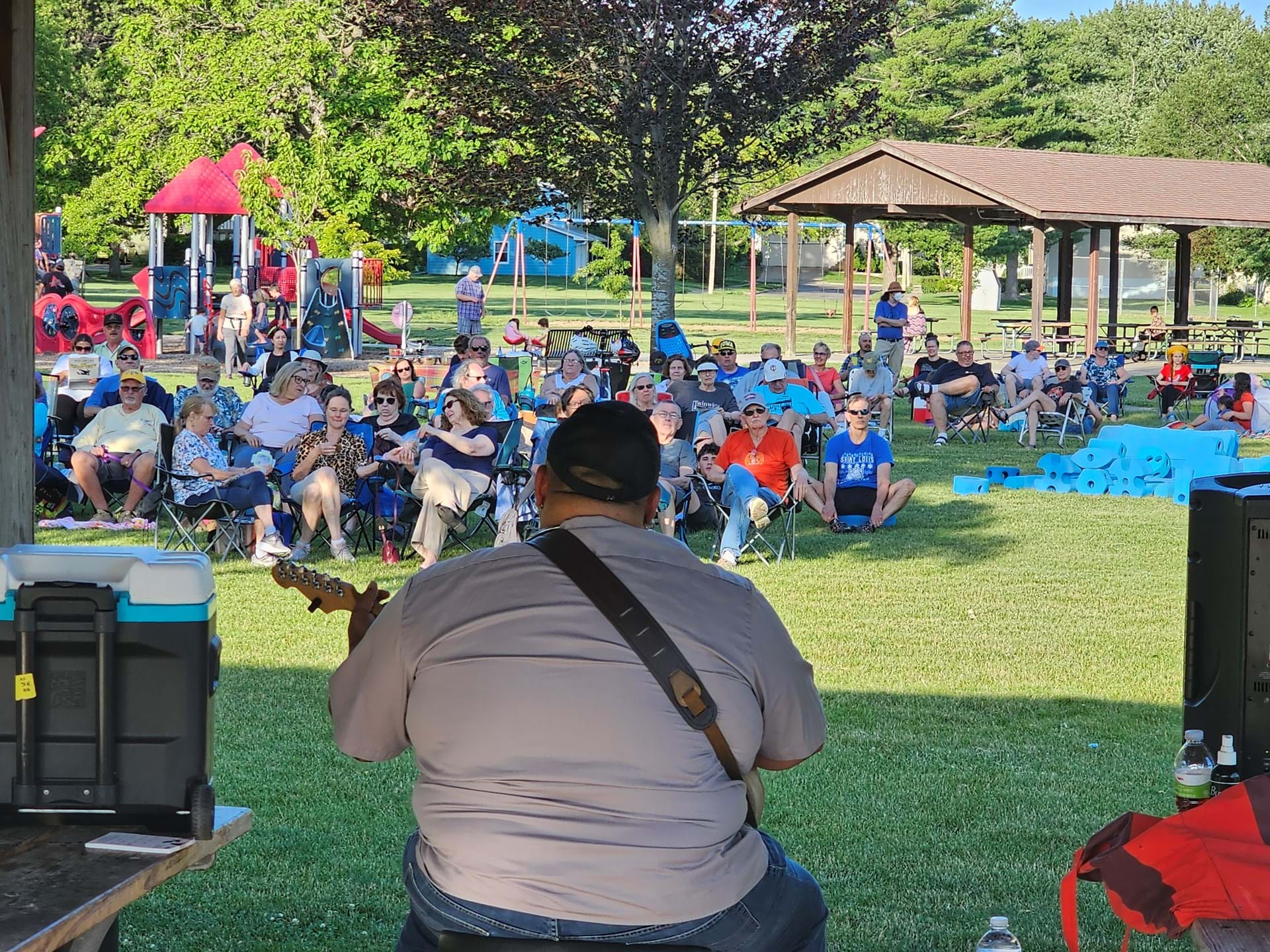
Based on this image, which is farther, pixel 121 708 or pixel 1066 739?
pixel 1066 739

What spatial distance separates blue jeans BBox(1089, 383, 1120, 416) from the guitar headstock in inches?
656

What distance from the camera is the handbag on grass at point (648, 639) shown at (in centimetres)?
247

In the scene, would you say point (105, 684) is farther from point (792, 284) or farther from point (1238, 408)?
point (792, 284)

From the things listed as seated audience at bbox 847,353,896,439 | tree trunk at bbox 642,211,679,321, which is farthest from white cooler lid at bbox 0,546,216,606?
tree trunk at bbox 642,211,679,321

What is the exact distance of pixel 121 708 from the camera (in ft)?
8.43

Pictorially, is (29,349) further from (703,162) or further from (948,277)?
(948,277)

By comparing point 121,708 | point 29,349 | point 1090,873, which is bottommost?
point 1090,873

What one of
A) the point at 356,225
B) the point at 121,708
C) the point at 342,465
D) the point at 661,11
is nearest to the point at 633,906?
the point at 121,708

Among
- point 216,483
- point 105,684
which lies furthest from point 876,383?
point 105,684

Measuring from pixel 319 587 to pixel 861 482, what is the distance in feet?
27.9

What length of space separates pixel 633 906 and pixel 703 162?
1863 cm

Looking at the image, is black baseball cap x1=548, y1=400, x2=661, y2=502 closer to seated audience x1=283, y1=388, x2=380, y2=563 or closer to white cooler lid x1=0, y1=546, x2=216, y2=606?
white cooler lid x1=0, y1=546, x2=216, y2=606

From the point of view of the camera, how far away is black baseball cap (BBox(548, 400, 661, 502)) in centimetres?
268

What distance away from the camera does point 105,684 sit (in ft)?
8.37
